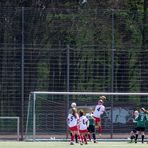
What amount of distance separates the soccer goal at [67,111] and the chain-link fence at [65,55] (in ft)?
1.19

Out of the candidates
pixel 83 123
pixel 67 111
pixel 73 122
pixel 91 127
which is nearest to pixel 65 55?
pixel 67 111

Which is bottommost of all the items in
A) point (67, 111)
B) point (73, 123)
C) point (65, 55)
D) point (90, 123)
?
point (90, 123)

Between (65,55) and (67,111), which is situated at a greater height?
(65,55)

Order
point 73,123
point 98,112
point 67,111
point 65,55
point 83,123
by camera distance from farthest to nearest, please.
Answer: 1. point 65,55
2. point 67,111
3. point 98,112
4. point 83,123
5. point 73,123

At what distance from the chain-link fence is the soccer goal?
0.36 meters

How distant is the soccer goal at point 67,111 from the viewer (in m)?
33.0

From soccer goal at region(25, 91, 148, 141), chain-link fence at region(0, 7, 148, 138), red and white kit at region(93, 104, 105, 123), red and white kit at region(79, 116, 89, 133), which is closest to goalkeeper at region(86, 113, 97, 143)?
red and white kit at region(93, 104, 105, 123)

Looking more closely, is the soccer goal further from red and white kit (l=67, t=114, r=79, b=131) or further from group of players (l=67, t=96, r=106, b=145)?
red and white kit (l=67, t=114, r=79, b=131)

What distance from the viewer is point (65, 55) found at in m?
33.8

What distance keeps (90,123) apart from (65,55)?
3884 mm

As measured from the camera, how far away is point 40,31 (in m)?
34.9

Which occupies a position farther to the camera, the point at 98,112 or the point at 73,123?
the point at 98,112

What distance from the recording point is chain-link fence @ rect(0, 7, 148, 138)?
33.5 meters

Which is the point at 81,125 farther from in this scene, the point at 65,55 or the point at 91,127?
the point at 65,55
